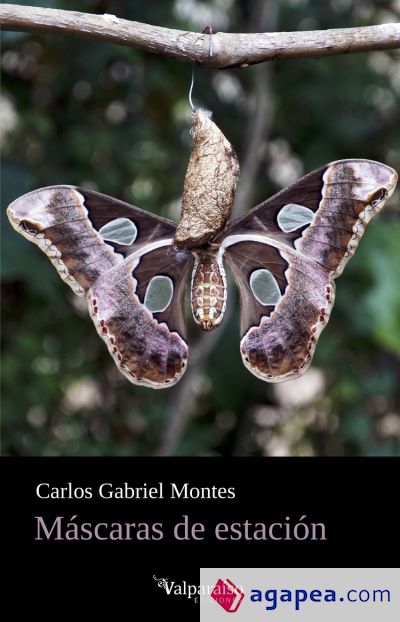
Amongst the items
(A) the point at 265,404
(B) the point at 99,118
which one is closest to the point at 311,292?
(B) the point at 99,118

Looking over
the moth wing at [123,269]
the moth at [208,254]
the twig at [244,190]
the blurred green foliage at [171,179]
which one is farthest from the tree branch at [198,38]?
the twig at [244,190]

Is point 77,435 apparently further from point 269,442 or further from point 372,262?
point 372,262

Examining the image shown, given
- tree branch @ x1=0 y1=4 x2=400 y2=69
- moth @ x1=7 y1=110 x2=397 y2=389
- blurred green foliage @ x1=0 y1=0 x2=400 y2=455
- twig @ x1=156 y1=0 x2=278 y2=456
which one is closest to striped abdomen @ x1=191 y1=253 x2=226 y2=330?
moth @ x1=7 y1=110 x2=397 y2=389

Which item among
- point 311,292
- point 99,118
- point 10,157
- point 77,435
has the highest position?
point 99,118

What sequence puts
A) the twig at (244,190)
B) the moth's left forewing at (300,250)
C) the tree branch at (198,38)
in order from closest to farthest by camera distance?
the tree branch at (198,38)
the moth's left forewing at (300,250)
the twig at (244,190)

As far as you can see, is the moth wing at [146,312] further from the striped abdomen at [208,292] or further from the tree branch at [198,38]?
the tree branch at [198,38]

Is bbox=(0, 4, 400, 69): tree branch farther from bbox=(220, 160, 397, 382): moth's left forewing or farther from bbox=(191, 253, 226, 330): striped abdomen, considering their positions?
bbox=(191, 253, 226, 330): striped abdomen
